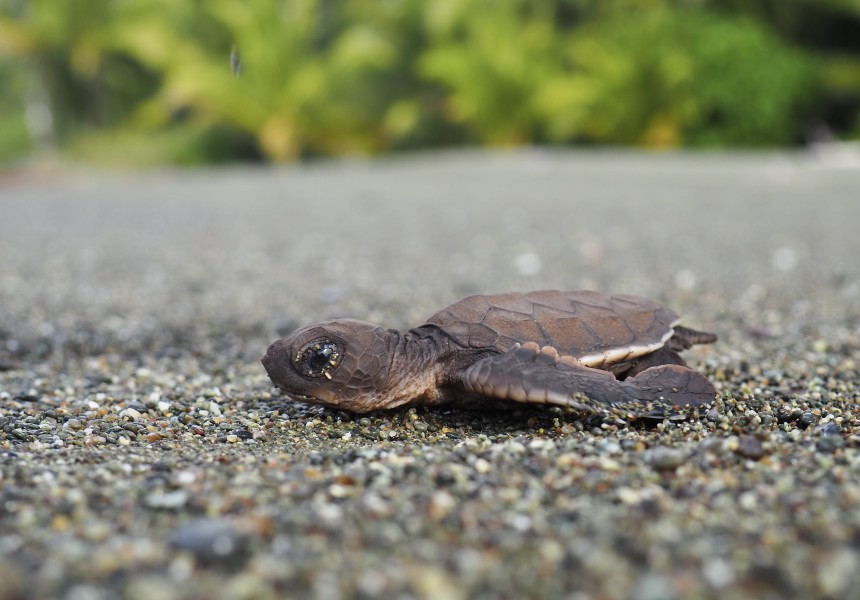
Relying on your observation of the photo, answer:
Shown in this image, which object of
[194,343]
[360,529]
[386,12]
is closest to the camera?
[360,529]

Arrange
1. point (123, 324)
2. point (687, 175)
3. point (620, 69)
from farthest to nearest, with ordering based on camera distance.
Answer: point (620, 69) < point (687, 175) < point (123, 324)

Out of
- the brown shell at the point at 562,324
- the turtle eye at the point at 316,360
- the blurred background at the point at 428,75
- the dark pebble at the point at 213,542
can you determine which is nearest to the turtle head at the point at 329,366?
the turtle eye at the point at 316,360

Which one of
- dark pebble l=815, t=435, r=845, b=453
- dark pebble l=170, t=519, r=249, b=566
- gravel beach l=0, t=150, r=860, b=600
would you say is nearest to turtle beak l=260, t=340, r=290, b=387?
gravel beach l=0, t=150, r=860, b=600

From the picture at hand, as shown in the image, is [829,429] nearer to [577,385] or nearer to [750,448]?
[750,448]

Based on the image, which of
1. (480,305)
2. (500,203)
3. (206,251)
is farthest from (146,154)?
(480,305)

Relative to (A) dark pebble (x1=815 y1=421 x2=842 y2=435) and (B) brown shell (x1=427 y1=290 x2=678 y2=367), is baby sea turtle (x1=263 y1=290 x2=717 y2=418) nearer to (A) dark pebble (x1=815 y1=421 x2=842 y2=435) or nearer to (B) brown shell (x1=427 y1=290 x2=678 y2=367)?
(B) brown shell (x1=427 y1=290 x2=678 y2=367)

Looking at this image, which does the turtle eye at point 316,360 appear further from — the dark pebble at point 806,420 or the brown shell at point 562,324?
the dark pebble at point 806,420

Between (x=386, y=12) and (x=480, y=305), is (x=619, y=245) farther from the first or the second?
(x=386, y=12)
